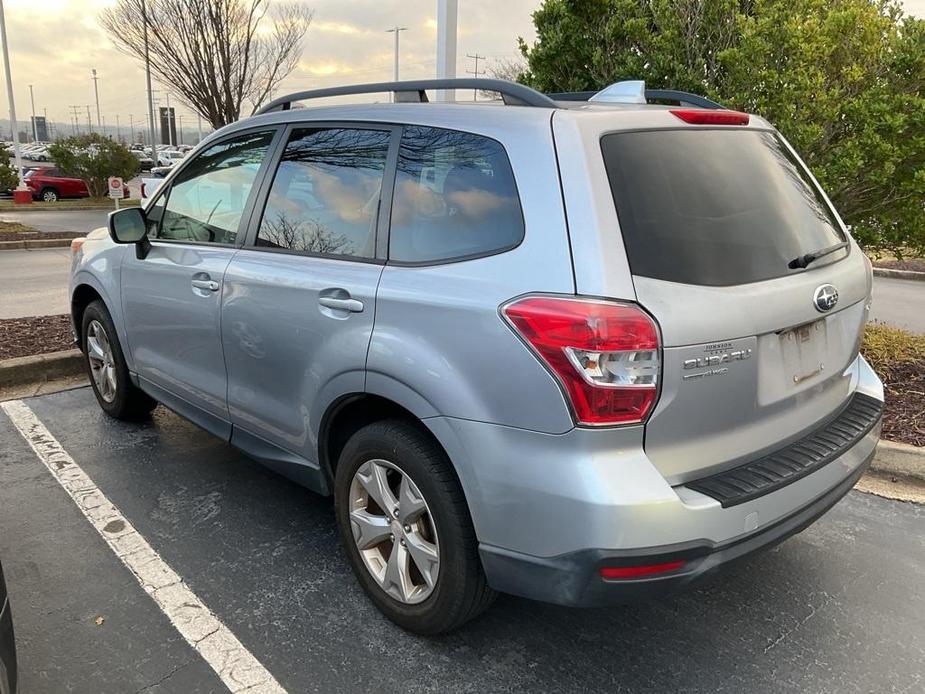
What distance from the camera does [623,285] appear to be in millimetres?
1993

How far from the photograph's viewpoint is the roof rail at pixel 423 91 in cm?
241

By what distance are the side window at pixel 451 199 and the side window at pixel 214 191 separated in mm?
1002

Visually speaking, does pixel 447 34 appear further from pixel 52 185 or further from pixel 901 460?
pixel 52 185

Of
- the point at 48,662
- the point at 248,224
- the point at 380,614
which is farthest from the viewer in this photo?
the point at 248,224

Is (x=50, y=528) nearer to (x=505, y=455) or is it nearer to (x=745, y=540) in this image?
(x=505, y=455)

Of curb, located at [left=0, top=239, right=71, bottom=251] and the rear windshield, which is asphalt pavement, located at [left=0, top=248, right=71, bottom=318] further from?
the rear windshield

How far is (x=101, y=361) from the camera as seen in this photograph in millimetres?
4590

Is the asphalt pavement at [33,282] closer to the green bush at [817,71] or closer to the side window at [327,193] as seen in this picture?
the side window at [327,193]

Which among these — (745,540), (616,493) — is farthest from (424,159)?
(745,540)

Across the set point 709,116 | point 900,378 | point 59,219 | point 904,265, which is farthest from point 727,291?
point 59,219

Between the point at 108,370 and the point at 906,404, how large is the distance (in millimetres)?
4963

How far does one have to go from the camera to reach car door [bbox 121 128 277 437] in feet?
10.8

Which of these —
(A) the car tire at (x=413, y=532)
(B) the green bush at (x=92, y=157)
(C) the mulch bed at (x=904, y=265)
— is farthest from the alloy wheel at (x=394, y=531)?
(B) the green bush at (x=92, y=157)

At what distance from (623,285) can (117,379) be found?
11.4ft
